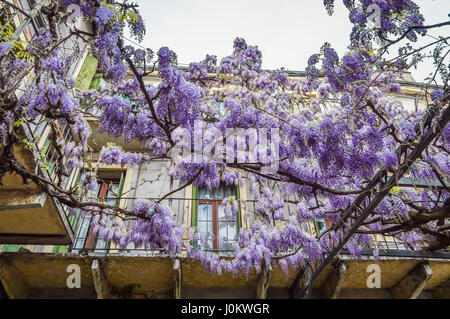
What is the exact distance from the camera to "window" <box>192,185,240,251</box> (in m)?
7.33

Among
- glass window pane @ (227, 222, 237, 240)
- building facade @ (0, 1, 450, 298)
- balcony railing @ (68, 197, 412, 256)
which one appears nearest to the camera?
building facade @ (0, 1, 450, 298)

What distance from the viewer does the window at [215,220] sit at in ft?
24.0

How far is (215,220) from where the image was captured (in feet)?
26.4

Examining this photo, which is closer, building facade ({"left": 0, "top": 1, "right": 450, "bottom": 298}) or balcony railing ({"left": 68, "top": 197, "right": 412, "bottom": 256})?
building facade ({"left": 0, "top": 1, "right": 450, "bottom": 298})

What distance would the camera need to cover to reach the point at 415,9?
4.09m

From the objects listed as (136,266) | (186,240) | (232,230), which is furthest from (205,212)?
(136,266)

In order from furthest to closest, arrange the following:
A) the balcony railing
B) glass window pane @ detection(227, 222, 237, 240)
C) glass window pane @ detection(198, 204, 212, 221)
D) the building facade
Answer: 1. glass window pane @ detection(198, 204, 212, 221)
2. glass window pane @ detection(227, 222, 237, 240)
3. the balcony railing
4. the building facade

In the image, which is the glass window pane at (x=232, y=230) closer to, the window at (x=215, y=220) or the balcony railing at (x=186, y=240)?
the window at (x=215, y=220)

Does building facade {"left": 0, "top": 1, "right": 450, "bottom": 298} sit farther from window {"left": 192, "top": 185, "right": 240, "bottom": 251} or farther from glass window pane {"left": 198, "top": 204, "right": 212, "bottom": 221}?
glass window pane {"left": 198, "top": 204, "right": 212, "bottom": 221}

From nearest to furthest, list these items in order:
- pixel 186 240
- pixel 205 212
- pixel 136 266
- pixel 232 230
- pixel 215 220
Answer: pixel 136 266
pixel 186 240
pixel 232 230
pixel 215 220
pixel 205 212

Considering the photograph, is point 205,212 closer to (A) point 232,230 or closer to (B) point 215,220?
(B) point 215,220

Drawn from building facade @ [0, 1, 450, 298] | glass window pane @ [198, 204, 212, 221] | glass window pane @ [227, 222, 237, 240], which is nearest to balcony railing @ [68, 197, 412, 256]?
building facade @ [0, 1, 450, 298]
